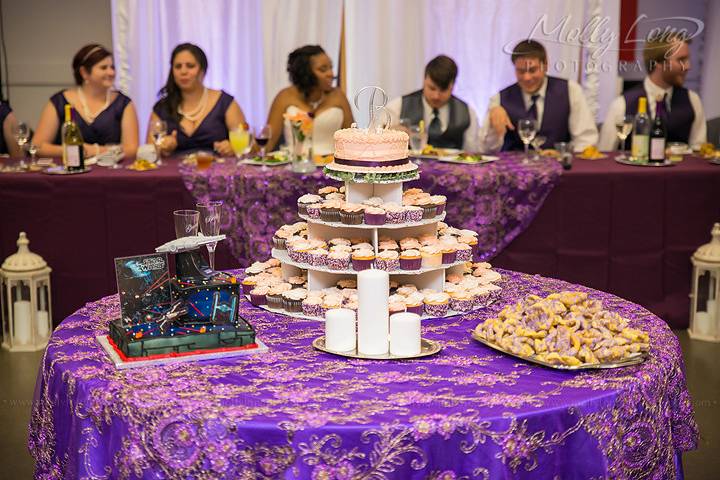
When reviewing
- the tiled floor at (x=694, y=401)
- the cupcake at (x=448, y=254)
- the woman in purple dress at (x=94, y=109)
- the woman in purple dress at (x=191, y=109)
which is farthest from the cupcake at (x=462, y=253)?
the woman in purple dress at (x=94, y=109)

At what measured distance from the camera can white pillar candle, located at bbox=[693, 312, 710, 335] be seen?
5230mm

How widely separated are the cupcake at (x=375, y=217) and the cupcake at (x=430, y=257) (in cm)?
15

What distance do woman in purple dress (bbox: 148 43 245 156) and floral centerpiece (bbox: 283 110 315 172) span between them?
772mm

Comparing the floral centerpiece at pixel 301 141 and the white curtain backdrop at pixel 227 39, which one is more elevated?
the white curtain backdrop at pixel 227 39

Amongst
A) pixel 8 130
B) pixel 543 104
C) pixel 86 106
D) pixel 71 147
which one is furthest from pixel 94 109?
pixel 543 104

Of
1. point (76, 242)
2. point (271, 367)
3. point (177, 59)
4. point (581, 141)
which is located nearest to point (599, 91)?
point (581, 141)

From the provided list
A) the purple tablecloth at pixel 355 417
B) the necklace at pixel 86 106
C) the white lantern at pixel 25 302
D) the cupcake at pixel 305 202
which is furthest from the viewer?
the necklace at pixel 86 106

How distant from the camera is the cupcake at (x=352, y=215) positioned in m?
2.99

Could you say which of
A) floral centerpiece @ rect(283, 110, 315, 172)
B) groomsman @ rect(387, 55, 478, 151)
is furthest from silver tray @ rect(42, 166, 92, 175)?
groomsman @ rect(387, 55, 478, 151)

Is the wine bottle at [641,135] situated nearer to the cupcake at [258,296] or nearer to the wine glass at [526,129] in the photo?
the wine glass at [526,129]

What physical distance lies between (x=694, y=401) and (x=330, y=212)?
6.95ft

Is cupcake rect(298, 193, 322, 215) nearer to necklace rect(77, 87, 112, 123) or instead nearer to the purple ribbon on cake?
the purple ribbon on cake

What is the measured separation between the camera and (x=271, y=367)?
8.27 feet

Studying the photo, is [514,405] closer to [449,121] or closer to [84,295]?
[84,295]
